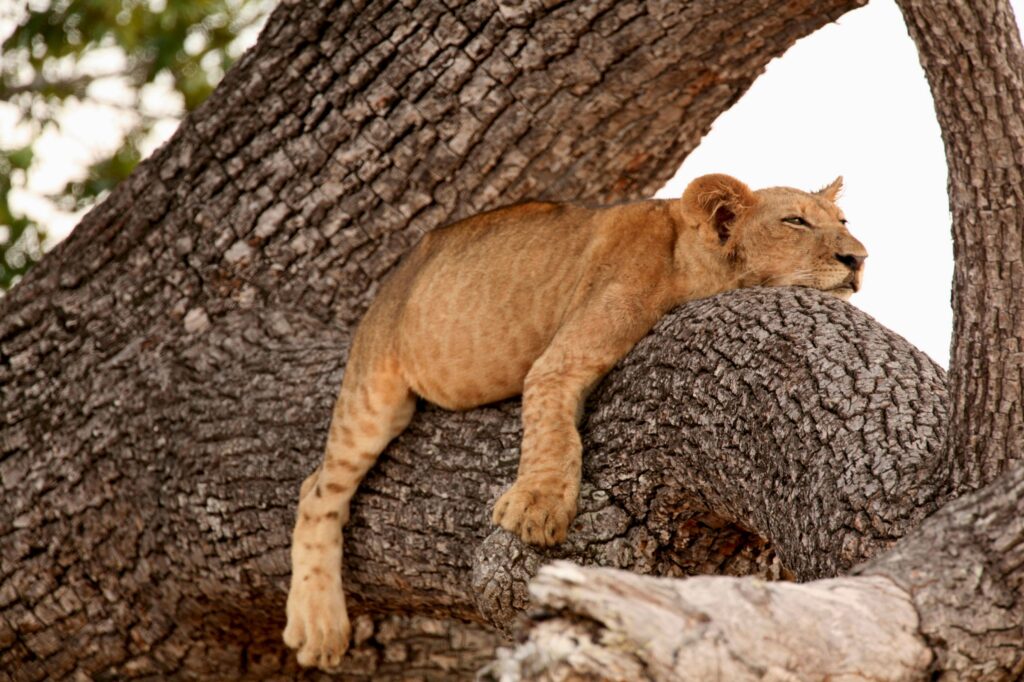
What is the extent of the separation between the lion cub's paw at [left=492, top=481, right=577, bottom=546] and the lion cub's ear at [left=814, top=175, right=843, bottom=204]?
155 cm

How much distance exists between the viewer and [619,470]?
12.3ft

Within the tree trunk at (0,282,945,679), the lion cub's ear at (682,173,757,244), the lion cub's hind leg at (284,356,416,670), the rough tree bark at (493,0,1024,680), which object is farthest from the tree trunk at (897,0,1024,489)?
the lion cub's hind leg at (284,356,416,670)

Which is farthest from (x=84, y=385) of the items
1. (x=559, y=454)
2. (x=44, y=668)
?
(x=559, y=454)

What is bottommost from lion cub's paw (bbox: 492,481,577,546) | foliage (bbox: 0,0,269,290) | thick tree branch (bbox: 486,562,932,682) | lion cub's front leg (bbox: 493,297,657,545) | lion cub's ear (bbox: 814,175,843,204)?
thick tree branch (bbox: 486,562,932,682)

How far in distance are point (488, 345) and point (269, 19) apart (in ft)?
6.63

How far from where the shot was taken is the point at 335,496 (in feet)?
14.5

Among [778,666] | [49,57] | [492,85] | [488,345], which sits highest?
[49,57]

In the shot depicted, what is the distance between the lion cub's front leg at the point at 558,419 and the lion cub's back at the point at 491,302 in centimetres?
29

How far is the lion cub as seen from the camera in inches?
163

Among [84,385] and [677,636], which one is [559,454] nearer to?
[677,636]

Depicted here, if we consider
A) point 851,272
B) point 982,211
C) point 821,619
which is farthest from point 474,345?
point 821,619

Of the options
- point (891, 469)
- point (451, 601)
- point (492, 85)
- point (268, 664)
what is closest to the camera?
point (891, 469)

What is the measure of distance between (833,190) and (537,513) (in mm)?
1746

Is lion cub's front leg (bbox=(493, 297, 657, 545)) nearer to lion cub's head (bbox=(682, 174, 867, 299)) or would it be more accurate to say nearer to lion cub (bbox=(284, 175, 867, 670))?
lion cub (bbox=(284, 175, 867, 670))
